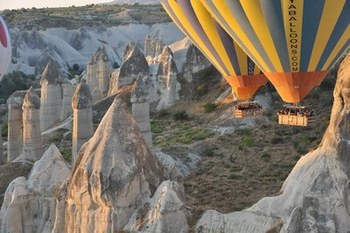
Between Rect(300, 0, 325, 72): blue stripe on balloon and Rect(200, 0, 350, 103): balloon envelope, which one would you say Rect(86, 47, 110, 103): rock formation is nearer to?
Rect(200, 0, 350, 103): balloon envelope

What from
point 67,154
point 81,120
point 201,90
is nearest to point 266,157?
point 81,120

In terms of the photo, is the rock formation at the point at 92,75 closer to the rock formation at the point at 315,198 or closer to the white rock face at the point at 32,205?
the white rock face at the point at 32,205

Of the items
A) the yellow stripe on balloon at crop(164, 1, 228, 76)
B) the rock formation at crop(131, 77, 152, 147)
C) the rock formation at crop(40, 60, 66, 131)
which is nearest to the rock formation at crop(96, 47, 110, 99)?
the rock formation at crop(40, 60, 66, 131)

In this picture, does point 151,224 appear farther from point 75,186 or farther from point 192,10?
point 192,10

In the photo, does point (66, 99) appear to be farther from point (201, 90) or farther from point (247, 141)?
point (247, 141)

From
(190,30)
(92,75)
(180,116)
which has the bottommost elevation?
(180,116)

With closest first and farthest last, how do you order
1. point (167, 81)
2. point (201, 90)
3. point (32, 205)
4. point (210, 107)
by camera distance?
1. point (32, 205)
2. point (210, 107)
3. point (201, 90)
4. point (167, 81)

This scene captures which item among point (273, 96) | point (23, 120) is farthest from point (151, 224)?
point (273, 96)
